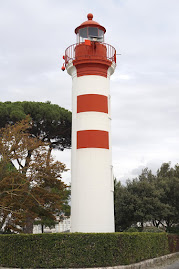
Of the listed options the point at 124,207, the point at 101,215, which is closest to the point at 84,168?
the point at 101,215

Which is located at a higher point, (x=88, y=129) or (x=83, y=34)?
(x=83, y=34)

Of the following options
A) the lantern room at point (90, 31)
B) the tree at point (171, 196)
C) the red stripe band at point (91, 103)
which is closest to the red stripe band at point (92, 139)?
the red stripe band at point (91, 103)

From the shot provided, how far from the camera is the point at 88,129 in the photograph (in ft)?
67.1

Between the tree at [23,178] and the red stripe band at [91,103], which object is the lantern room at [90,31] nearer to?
the red stripe band at [91,103]

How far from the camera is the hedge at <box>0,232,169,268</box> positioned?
1566 cm

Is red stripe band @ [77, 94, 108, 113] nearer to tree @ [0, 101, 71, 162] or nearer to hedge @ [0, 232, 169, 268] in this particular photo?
hedge @ [0, 232, 169, 268]

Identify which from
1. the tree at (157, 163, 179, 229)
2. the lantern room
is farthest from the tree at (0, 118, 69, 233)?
the tree at (157, 163, 179, 229)

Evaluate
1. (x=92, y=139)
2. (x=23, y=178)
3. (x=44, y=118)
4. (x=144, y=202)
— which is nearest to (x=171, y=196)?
(x=144, y=202)

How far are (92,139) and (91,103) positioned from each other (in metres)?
2.28

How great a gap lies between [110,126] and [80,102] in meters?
2.42

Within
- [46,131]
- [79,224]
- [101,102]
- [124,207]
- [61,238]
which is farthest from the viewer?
[46,131]

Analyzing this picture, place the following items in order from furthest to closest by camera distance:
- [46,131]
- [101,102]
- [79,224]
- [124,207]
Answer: [46,131], [124,207], [101,102], [79,224]

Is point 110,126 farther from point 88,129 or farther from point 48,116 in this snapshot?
point 48,116

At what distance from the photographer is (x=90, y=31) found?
2167cm
